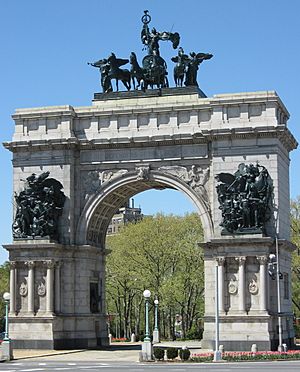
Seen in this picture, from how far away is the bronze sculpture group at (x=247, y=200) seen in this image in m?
54.5

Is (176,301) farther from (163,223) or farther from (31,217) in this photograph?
(31,217)

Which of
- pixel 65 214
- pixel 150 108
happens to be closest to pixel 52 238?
pixel 65 214

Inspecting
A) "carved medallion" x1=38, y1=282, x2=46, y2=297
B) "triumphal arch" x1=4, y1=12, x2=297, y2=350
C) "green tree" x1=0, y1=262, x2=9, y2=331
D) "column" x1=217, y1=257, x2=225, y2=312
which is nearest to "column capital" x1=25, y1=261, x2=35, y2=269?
"triumphal arch" x1=4, y1=12, x2=297, y2=350

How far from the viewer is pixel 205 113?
57.6 metres

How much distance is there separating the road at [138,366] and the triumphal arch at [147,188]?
853cm

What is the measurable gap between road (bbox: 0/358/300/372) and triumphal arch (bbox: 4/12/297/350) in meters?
8.53

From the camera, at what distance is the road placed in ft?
129

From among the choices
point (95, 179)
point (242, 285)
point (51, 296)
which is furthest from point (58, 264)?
point (242, 285)

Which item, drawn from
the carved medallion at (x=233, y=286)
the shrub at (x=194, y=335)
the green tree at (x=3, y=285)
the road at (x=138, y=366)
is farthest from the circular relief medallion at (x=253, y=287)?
the green tree at (x=3, y=285)

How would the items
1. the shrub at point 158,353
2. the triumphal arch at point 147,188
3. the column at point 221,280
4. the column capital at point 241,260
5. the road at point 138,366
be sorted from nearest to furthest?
the road at point 138,366, the shrub at point 158,353, the column capital at point 241,260, the column at point 221,280, the triumphal arch at point 147,188

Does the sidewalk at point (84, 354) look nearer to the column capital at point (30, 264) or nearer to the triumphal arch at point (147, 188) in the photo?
the triumphal arch at point (147, 188)

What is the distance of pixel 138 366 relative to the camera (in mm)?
44125

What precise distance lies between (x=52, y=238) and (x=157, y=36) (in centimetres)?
1511

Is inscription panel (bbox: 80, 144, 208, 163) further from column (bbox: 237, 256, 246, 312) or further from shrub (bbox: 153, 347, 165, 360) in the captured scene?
shrub (bbox: 153, 347, 165, 360)
